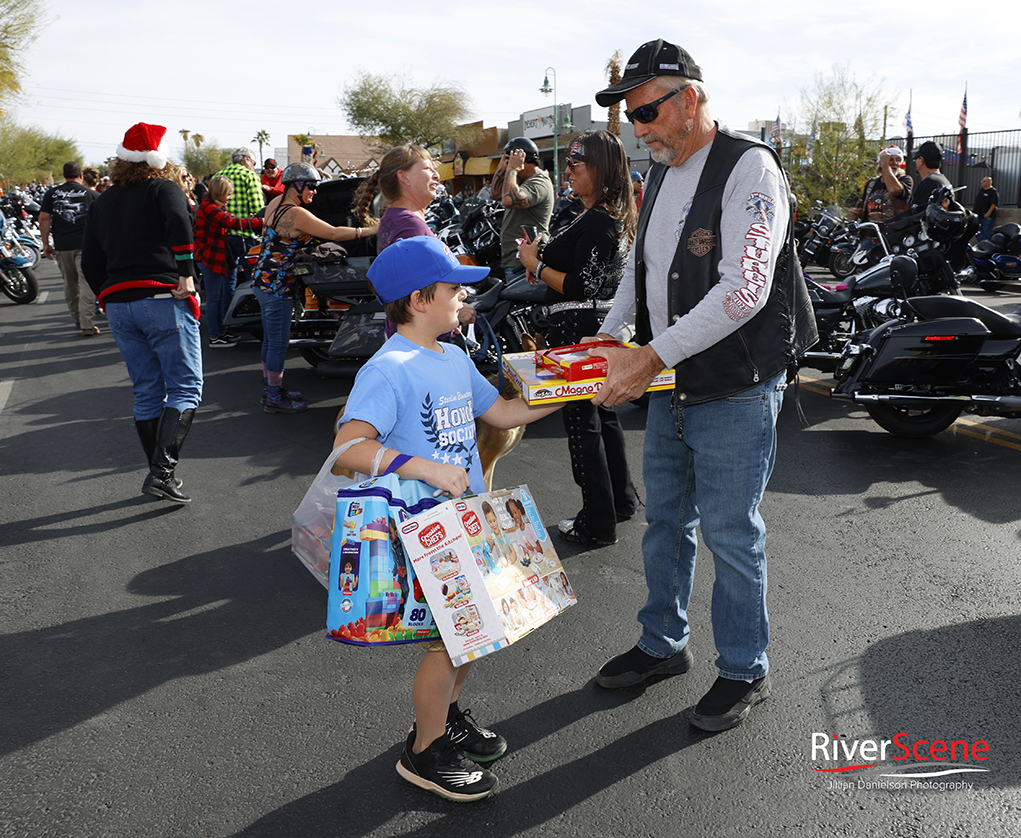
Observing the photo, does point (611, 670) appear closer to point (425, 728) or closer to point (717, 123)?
point (425, 728)

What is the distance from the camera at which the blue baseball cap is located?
2.30 meters

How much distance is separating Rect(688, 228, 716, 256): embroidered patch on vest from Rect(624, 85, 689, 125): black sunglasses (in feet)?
1.30

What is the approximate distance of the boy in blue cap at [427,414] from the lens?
2.16 meters

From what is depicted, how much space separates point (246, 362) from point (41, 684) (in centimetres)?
652

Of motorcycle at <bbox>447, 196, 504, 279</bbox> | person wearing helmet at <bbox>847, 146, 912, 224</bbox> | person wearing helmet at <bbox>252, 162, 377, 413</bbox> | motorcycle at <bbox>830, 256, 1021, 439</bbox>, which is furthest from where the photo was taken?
person wearing helmet at <bbox>847, 146, 912, 224</bbox>

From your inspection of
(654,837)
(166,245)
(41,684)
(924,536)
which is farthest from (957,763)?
(166,245)

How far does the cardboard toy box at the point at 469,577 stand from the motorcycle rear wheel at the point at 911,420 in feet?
14.9

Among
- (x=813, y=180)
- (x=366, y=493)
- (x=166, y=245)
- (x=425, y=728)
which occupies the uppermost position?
(x=813, y=180)

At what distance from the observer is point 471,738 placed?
2.58m

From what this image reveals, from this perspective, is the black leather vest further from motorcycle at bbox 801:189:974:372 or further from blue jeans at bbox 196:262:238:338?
blue jeans at bbox 196:262:238:338

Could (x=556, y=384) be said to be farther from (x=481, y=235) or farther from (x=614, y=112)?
(x=614, y=112)

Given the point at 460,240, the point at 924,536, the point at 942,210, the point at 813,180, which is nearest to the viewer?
the point at 924,536

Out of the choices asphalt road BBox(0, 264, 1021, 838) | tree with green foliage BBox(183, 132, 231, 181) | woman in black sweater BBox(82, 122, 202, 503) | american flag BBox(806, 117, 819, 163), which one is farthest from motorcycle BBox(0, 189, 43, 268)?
tree with green foliage BBox(183, 132, 231, 181)

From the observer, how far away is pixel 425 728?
2.39 m
